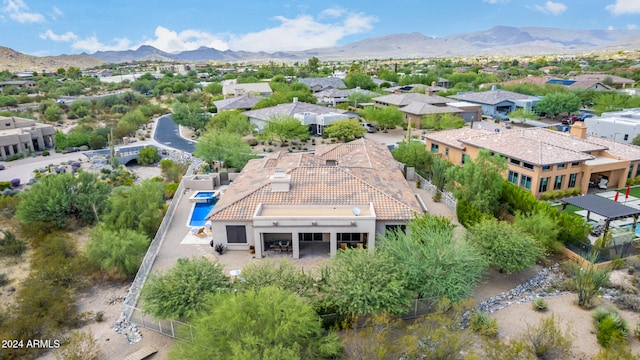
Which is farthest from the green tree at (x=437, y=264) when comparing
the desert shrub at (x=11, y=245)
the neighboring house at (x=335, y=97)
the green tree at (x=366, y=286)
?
the neighboring house at (x=335, y=97)

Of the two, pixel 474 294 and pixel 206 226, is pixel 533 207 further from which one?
pixel 206 226

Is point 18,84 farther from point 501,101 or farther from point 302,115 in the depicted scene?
point 501,101

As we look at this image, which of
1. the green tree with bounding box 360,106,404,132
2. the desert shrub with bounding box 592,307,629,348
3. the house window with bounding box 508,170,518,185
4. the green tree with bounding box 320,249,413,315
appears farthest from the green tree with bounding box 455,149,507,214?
the green tree with bounding box 360,106,404,132

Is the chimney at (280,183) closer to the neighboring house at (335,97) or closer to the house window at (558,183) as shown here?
the house window at (558,183)

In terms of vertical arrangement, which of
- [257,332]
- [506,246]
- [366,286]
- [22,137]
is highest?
[257,332]

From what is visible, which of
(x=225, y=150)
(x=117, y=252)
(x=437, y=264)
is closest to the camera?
(x=437, y=264)

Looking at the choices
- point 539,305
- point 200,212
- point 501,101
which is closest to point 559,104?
point 501,101

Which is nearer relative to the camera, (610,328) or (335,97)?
(610,328)
